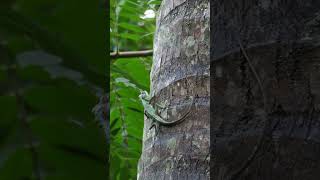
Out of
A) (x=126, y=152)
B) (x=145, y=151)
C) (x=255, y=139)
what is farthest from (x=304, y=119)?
(x=126, y=152)

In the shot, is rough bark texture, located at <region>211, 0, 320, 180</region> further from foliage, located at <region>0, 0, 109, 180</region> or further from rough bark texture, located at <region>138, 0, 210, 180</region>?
rough bark texture, located at <region>138, 0, 210, 180</region>

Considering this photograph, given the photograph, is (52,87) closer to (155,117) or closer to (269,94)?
(269,94)

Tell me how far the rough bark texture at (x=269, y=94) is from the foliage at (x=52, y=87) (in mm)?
168

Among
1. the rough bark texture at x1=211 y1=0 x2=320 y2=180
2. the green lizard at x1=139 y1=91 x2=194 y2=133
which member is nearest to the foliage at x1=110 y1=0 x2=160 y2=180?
the green lizard at x1=139 y1=91 x2=194 y2=133

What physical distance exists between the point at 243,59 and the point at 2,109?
0.89 ft

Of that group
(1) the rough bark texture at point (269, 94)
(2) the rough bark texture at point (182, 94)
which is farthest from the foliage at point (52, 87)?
(2) the rough bark texture at point (182, 94)

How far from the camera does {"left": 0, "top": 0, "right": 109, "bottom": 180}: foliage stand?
505 mm

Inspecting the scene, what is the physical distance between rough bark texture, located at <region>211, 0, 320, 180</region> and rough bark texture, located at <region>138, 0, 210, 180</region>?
1.09 feet

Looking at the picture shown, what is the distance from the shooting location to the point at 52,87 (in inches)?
20.6

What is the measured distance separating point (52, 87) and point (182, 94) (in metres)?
0.57

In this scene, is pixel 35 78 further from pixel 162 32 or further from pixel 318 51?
pixel 162 32

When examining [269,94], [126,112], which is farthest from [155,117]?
[126,112]

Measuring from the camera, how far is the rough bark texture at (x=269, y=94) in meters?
0.61

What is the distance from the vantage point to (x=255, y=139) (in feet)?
2.07
